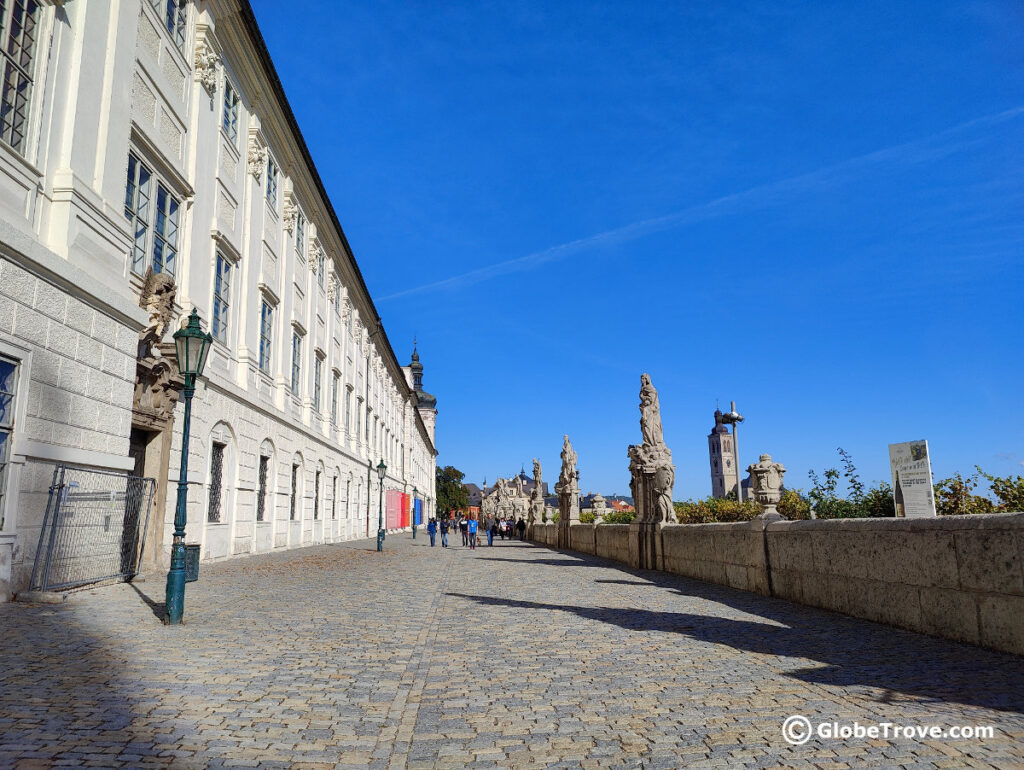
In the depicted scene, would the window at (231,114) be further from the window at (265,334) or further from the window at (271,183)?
the window at (265,334)

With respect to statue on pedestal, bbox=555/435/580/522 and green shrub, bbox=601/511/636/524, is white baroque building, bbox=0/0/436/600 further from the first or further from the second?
green shrub, bbox=601/511/636/524

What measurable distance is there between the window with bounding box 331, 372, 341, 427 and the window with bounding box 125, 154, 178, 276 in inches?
697

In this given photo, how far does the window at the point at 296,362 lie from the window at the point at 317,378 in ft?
5.51

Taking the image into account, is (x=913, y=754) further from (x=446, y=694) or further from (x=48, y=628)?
(x=48, y=628)

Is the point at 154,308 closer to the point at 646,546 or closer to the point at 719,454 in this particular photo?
the point at 646,546

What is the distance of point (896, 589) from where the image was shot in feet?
25.2

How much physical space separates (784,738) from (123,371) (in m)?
10.9

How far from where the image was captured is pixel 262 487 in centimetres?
2148

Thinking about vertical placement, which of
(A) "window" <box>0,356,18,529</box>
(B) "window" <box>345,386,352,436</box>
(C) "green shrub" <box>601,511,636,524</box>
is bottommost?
(C) "green shrub" <box>601,511,636,524</box>

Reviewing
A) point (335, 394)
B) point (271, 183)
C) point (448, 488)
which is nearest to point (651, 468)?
point (271, 183)

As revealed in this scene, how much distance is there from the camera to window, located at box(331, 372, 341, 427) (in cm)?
3256

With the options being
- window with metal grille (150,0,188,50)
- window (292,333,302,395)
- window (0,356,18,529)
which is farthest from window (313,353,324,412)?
window (0,356,18,529)

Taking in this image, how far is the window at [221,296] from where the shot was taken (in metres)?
17.6

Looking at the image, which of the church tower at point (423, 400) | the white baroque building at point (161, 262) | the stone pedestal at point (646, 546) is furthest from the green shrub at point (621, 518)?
the church tower at point (423, 400)
